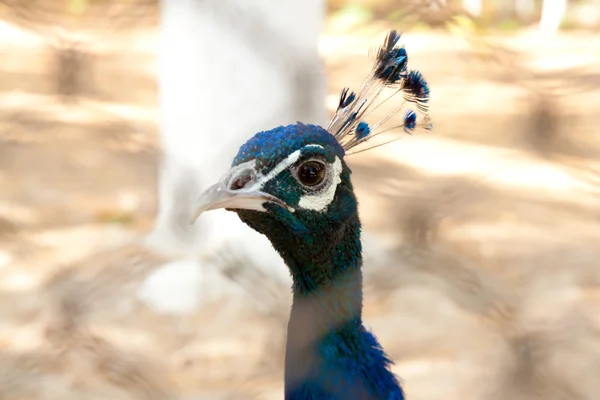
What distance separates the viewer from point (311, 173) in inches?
38.2

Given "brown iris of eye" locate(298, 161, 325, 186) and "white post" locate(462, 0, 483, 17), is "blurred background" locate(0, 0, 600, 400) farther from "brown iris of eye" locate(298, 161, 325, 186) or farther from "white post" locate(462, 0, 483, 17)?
"brown iris of eye" locate(298, 161, 325, 186)

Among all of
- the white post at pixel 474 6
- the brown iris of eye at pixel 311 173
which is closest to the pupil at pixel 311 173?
the brown iris of eye at pixel 311 173

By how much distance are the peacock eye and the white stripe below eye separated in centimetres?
2

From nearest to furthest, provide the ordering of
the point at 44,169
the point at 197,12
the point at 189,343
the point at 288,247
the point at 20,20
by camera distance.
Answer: the point at 288,247, the point at 20,20, the point at 197,12, the point at 189,343, the point at 44,169

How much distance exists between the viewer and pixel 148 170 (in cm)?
215

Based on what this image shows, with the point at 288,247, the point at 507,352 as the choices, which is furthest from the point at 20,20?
the point at 507,352

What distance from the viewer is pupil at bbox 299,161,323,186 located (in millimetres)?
966

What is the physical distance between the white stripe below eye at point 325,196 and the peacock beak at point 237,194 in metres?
0.02

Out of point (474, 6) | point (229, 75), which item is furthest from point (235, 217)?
→ point (474, 6)

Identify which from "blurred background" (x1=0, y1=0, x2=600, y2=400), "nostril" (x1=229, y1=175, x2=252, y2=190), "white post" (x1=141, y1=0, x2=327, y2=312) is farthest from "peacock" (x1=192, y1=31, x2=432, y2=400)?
"white post" (x1=141, y1=0, x2=327, y2=312)

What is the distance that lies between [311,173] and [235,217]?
813mm

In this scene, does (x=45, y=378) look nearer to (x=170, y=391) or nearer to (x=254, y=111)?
(x=170, y=391)

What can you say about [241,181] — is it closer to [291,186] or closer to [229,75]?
[291,186]

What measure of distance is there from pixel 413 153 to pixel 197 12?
0.81m
